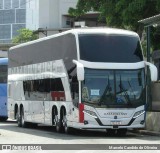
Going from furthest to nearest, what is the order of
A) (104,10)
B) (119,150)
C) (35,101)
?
(104,10) < (35,101) < (119,150)

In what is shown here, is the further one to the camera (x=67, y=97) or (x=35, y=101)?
(x=35, y=101)

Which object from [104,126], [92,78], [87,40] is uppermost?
[87,40]

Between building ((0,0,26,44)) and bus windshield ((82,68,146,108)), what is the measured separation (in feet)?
353

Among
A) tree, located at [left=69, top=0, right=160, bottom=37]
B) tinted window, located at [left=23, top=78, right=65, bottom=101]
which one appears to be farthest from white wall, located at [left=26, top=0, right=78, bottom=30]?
tinted window, located at [left=23, top=78, right=65, bottom=101]

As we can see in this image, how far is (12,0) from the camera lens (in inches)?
5305

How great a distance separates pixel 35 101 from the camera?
26.9 meters

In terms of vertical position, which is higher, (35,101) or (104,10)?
(104,10)

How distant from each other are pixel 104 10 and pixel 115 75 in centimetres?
1066

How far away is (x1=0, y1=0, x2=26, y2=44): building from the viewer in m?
130

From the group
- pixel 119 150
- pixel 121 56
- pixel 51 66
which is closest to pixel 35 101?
pixel 51 66

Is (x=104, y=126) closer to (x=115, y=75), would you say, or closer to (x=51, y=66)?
(x=115, y=75)

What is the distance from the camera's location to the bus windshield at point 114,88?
21.3 m

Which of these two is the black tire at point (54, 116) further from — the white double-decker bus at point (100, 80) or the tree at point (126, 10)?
the tree at point (126, 10)

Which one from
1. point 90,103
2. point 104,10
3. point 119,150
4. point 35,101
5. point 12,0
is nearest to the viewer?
point 119,150
